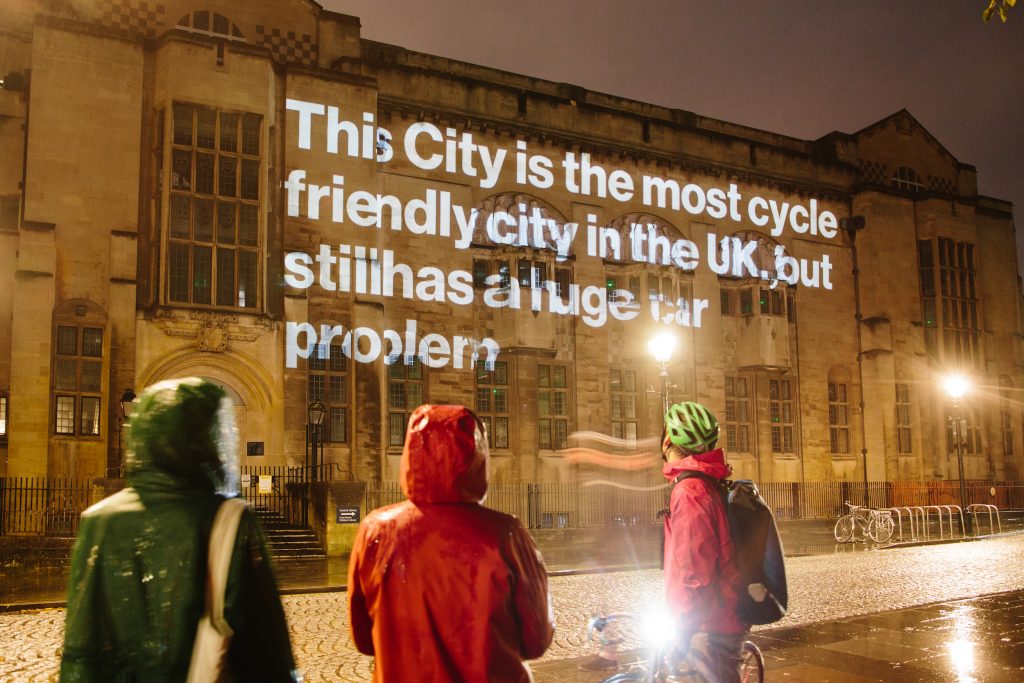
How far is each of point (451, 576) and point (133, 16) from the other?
2343cm

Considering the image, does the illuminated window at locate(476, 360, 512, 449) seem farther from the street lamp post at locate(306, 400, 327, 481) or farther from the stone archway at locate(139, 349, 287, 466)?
the stone archway at locate(139, 349, 287, 466)

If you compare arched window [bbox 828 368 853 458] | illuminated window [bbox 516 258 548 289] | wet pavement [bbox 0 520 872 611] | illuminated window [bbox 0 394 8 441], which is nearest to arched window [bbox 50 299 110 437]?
illuminated window [bbox 0 394 8 441]

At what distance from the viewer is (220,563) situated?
8.36ft

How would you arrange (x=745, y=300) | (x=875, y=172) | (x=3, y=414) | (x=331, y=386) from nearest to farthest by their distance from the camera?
(x=3, y=414) < (x=331, y=386) < (x=745, y=300) < (x=875, y=172)

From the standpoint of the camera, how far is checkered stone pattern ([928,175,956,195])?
3538 cm

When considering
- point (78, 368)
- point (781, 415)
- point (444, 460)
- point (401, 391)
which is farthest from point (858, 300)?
point (444, 460)

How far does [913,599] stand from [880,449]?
21.2m

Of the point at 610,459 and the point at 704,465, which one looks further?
the point at 610,459

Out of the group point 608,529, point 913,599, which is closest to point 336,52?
point 608,529

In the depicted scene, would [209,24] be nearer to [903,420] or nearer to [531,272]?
[531,272]

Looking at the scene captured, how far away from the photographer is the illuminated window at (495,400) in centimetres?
2606

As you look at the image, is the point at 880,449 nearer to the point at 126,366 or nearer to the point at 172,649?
the point at 126,366

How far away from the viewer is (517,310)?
26281mm

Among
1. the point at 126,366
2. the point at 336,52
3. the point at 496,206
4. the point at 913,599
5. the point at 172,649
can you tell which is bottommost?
the point at 913,599
